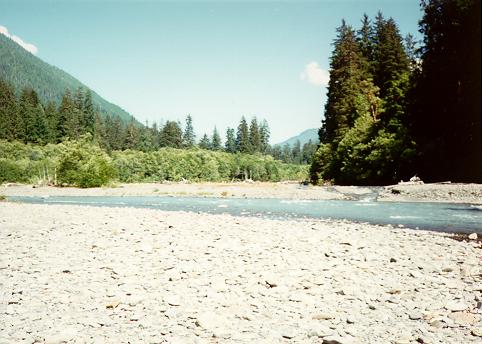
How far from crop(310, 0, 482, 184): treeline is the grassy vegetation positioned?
40882 millimetres

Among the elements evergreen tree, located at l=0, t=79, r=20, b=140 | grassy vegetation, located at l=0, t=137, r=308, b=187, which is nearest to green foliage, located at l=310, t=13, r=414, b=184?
grassy vegetation, located at l=0, t=137, r=308, b=187

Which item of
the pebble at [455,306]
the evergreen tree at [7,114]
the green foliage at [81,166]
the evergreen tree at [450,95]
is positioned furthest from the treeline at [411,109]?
the evergreen tree at [7,114]

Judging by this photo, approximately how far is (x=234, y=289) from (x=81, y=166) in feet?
203

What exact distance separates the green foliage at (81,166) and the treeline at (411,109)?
38822mm

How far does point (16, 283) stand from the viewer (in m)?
7.32

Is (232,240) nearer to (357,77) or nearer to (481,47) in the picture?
(481,47)

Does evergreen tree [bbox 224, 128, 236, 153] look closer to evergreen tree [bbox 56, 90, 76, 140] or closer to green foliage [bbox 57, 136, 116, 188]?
evergreen tree [bbox 56, 90, 76, 140]

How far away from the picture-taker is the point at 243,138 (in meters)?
150

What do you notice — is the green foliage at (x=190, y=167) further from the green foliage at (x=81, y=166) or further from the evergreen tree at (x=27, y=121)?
the green foliage at (x=81, y=166)

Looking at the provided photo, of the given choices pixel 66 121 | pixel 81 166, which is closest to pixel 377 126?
pixel 81 166

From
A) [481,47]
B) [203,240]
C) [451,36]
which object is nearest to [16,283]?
[203,240]

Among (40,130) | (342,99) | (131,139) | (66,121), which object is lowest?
(342,99)

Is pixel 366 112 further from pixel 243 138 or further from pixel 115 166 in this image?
pixel 243 138

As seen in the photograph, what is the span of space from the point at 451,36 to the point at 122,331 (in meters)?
36.3
